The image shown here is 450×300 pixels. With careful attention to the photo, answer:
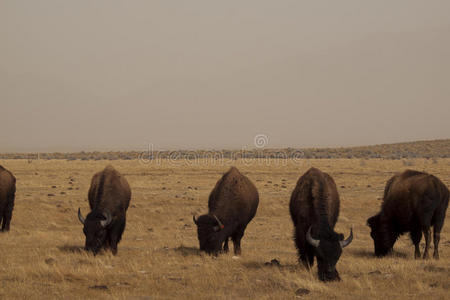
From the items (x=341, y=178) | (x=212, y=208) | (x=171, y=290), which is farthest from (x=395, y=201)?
(x=341, y=178)

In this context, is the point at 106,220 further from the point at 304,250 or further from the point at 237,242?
the point at 304,250

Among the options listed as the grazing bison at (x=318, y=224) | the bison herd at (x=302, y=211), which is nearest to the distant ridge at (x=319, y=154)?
the bison herd at (x=302, y=211)

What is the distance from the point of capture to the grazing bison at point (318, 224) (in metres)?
11.3

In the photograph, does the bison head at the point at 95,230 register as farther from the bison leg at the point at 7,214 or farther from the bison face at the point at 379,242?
the bison face at the point at 379,242

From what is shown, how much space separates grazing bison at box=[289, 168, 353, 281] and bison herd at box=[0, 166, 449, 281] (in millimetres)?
23

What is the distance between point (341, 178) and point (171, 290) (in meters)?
38.2

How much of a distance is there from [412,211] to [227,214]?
541 cm

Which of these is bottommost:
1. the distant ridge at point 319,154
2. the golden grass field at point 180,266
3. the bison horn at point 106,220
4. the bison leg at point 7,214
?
the golden grass field at point 180,266

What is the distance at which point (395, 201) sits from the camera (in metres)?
16.1

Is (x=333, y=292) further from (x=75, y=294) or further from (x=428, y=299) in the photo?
(x=75, y=294)

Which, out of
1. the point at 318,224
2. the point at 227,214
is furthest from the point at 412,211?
the point at 227,214

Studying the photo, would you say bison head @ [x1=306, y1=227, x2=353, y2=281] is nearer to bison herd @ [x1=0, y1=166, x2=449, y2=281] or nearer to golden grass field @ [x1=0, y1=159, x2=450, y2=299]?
golden grass field @ [x1=0, y1=159, x2=450, y2=299]

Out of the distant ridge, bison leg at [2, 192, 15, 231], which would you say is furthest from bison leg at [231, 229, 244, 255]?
the distant ridge
